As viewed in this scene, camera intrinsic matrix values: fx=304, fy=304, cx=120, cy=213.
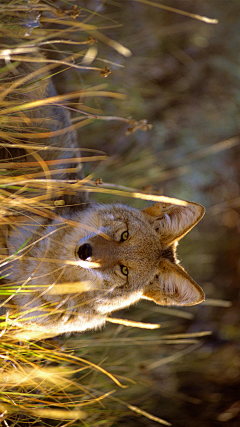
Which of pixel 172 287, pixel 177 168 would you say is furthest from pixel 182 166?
pixel 172 287

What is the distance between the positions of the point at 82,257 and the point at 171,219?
3.08ft

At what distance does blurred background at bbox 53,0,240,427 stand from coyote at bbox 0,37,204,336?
3.34 feet

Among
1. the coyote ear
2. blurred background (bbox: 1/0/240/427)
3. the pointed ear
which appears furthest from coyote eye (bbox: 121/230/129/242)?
blurred background (bbox: 1/0/240/427)

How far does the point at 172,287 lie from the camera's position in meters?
2.86

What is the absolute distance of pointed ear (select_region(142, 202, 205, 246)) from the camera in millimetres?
2668

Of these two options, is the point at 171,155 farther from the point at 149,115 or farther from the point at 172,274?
the point at 172,274

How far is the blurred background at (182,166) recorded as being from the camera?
3.92 m

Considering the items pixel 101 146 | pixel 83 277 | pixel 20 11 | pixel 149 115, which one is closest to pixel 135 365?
pixel 83 277

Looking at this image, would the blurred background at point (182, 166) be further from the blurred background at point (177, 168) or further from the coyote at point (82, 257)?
the coyote at point (82, 257)

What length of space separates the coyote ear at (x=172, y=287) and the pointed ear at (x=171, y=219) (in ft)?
0.83

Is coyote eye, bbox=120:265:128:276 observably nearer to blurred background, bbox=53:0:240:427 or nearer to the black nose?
the black nose

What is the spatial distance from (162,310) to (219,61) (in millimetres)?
3954

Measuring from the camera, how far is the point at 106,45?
366 cm

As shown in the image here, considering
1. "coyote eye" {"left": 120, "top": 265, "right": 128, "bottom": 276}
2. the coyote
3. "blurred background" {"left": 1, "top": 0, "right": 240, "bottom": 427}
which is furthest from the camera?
"blurred background" {"left": 1, "top": 0, "right": 240, "bottom": 427}
